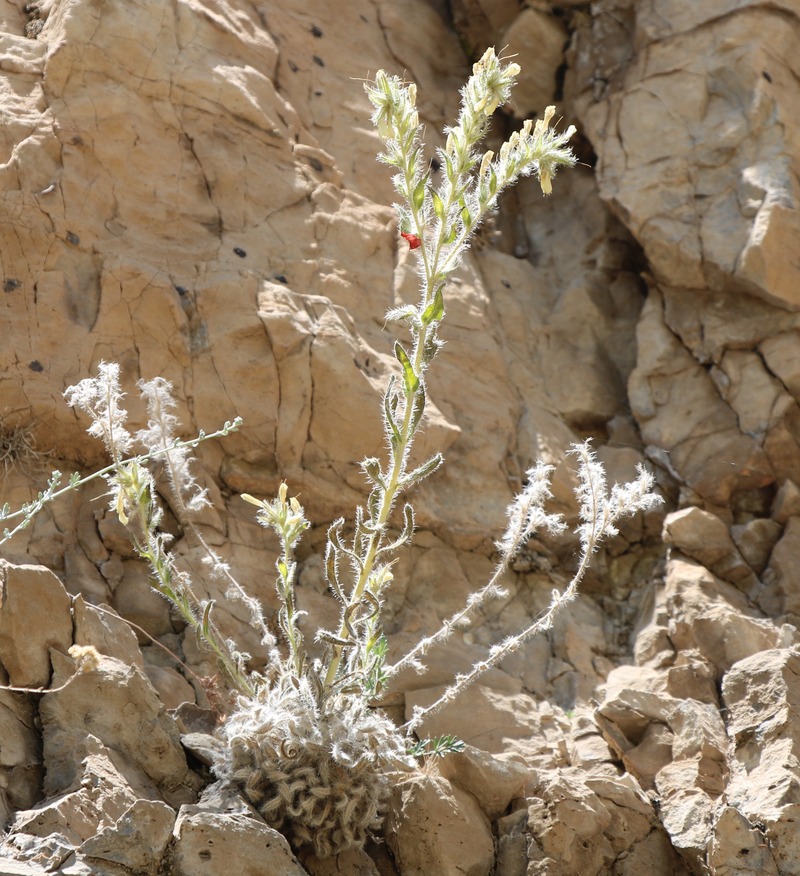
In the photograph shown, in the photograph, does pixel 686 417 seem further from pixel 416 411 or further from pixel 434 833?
pixel 434 833

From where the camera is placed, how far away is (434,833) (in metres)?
4.02

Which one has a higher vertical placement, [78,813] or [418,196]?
[418,196]

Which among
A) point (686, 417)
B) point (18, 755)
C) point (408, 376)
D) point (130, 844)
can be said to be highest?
point (686, 417)

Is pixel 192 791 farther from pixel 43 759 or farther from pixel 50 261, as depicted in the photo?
pixel 50 261

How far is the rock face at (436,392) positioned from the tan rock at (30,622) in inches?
0.5

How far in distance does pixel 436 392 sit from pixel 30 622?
2612 mm

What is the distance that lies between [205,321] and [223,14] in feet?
6.61

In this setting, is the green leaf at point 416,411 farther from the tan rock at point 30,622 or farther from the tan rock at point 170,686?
the tan rock at point 170,686

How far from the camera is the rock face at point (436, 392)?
4.01m

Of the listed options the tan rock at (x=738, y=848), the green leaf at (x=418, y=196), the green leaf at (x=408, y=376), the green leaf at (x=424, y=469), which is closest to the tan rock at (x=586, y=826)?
the tan rock at (x=738, y=848)

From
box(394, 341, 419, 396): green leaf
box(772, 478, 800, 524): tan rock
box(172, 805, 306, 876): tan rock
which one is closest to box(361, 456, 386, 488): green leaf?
box(394, 341, 419, 396): green leaf

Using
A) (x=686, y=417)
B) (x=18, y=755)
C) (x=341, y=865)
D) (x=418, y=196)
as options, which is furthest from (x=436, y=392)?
(x=18, y=755)

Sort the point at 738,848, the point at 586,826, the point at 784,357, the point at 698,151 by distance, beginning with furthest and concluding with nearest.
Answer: the point at 698,151, the point at 784,357, the point at 586,826, the point at 738,848

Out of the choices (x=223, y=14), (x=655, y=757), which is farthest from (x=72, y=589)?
(x=223, y=14)
